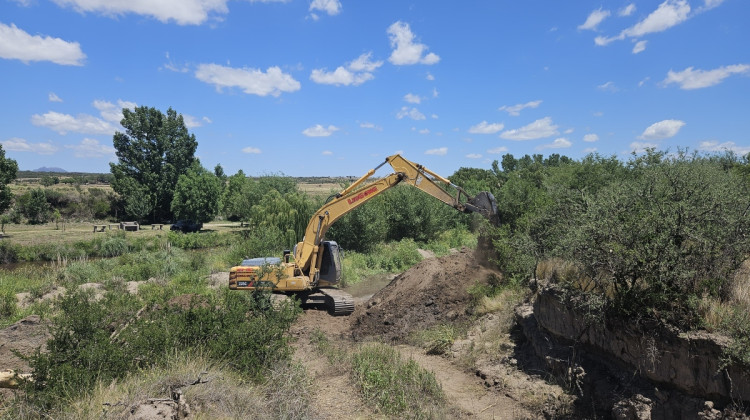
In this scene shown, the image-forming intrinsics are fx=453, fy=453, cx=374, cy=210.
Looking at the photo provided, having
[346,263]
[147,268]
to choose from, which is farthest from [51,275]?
[346,263]

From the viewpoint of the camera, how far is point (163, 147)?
58.5 meters

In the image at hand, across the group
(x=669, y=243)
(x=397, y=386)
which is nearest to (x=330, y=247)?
(x=397, y=386)

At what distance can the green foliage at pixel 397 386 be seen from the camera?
7.89 m

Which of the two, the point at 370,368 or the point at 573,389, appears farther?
the point at 370,368

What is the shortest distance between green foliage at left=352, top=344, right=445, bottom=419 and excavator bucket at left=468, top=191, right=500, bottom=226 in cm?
617

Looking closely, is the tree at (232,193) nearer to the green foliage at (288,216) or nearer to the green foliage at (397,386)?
the green foliage at (288,216)

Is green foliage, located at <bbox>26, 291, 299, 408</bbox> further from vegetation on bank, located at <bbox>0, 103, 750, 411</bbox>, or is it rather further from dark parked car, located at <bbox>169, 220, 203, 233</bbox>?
dark parked car, located at <bbox>169, 220, 203, 233</bbox>

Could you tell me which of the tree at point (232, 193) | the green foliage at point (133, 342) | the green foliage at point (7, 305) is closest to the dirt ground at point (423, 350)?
the green foliage at point (133, 342)

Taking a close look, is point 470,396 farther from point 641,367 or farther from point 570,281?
point 641,367

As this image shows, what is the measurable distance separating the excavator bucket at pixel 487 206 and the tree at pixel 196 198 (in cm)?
4313

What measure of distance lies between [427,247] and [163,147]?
41.9 metres

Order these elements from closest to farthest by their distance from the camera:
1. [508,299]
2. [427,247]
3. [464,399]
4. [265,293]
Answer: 1. [464,399]
2. [265,293]
3. [508,299]
4. [427,247]

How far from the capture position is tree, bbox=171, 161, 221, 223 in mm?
51250

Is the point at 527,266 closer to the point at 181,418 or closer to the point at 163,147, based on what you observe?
the point at 181,418
